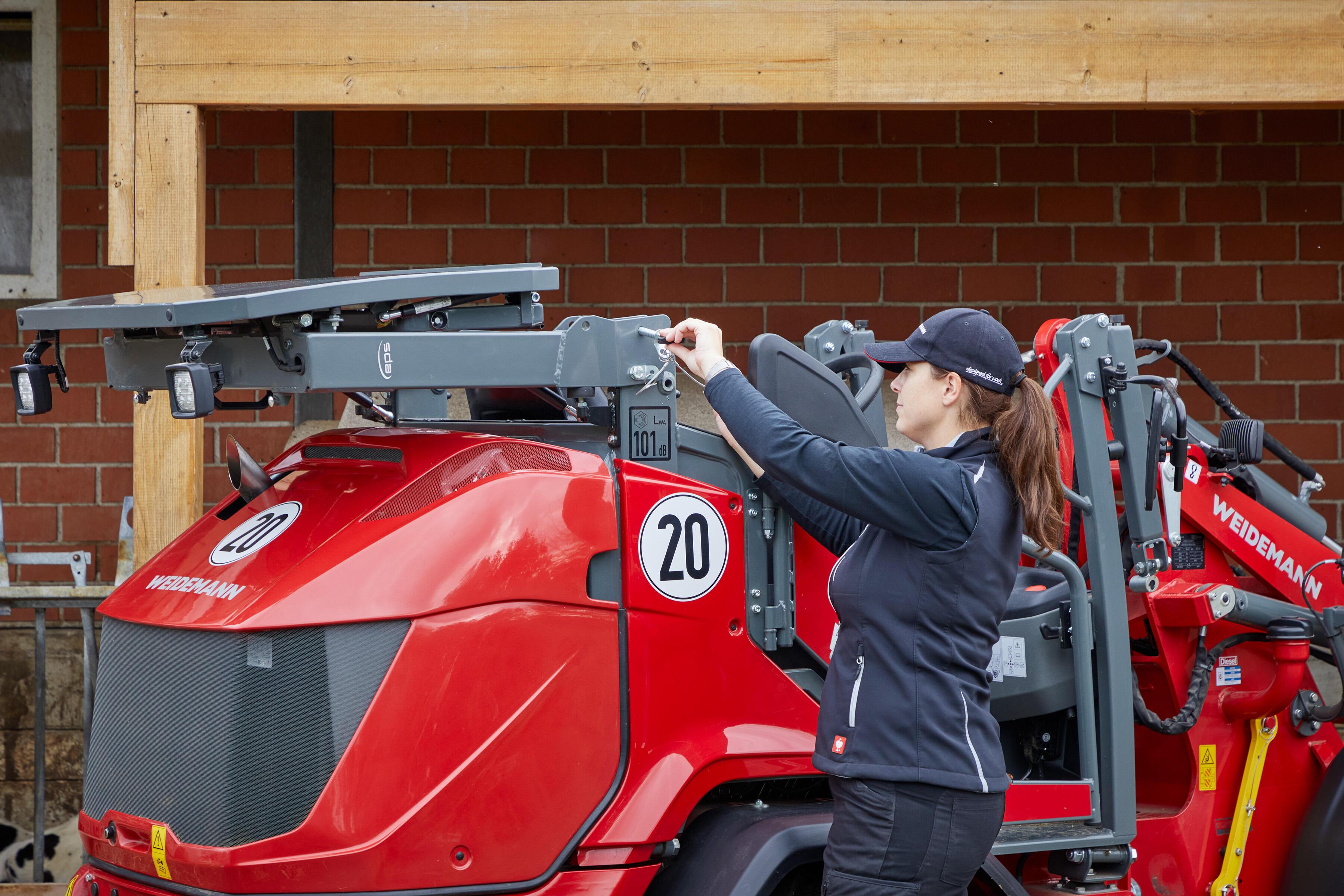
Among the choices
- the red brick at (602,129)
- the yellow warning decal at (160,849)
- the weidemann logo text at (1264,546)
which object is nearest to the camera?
the yellow warning decal at (160,849)

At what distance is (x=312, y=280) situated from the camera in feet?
8.63

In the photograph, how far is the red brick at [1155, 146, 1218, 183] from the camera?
6109 millimetres

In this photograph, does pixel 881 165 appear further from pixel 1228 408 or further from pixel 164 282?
pixel 164 282

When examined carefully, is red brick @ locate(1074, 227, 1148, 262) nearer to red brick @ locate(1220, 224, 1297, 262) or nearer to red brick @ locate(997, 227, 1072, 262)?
red brick @ locate(997, 227, 1072, 262)

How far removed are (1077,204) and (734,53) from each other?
2.70m

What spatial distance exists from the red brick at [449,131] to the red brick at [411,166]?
0.04 metres

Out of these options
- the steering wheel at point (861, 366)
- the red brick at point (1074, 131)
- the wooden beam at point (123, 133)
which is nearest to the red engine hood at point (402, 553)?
the steering wheel at point (861, 366)

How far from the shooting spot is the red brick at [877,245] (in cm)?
612

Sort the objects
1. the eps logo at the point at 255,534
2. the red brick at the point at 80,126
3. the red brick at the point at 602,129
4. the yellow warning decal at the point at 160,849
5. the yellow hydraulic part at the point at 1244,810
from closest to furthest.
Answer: the yellow warning decal at the point at 160,849 < the eps logo at the point at 255,534 < the yellow hydraulic part at the point at 1244,810 < the red brick at the point at 80,126 < the red brick at the point at 602,129

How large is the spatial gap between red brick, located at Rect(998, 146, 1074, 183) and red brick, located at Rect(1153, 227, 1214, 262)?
507 millimetres

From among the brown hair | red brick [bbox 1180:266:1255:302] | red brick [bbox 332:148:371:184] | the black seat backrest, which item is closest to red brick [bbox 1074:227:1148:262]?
red brick [bbox 1180:266:1255:302]

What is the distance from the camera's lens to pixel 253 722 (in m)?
2.31

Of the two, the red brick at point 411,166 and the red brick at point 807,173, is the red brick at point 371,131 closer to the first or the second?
the red brick at point 411,166

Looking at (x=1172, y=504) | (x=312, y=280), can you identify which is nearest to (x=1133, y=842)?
(x=1172, y=504)
